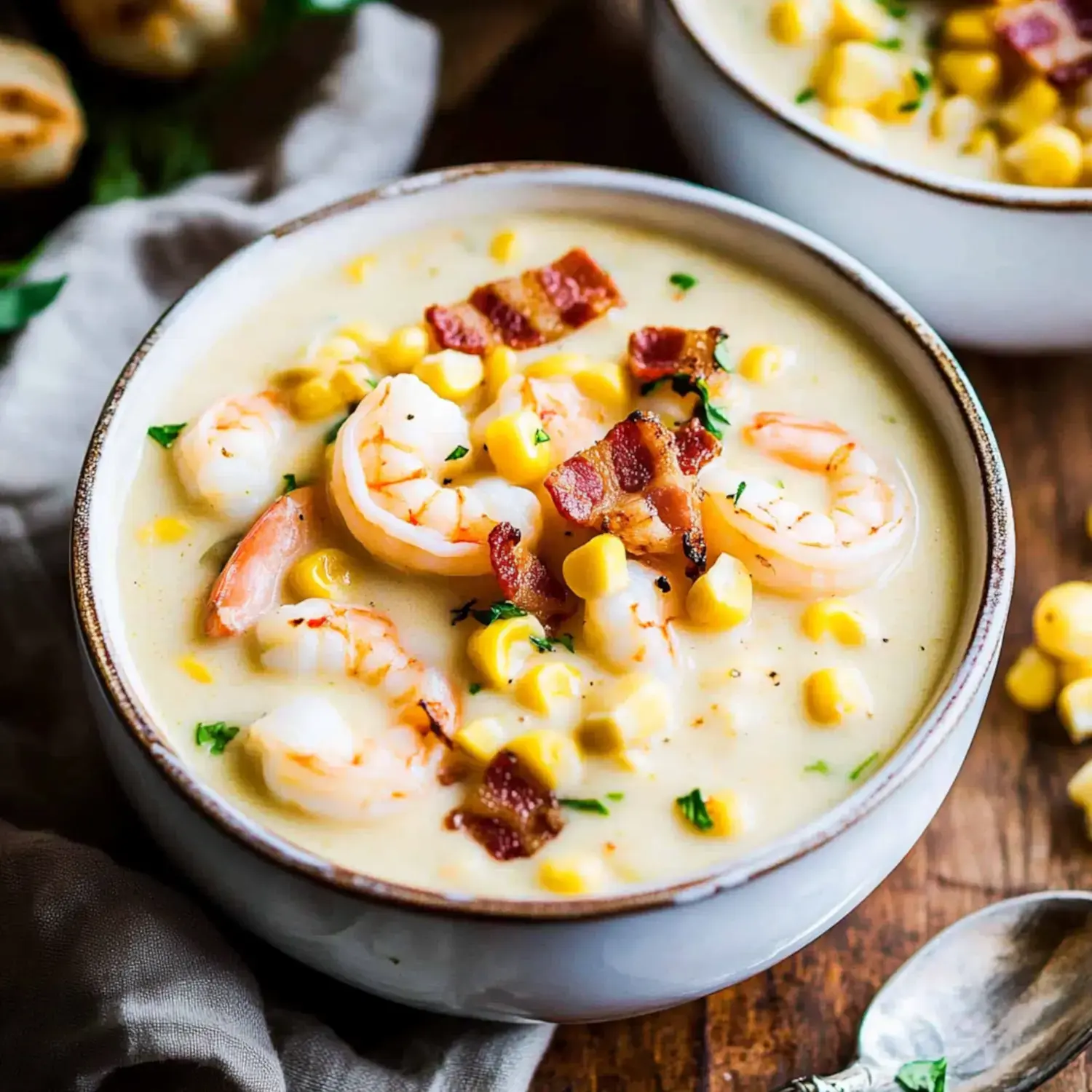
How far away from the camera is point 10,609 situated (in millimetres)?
2697

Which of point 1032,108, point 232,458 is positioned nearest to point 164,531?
point 232,458

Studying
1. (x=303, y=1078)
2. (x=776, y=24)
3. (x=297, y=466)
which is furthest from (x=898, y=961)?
(x=776, y=24)

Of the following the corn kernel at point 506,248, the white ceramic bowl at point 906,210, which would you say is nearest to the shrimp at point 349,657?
the corn kernel at point 506,248

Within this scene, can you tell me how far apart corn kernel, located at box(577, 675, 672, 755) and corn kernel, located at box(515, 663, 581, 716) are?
43 mm

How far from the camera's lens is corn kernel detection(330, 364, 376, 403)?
237cm

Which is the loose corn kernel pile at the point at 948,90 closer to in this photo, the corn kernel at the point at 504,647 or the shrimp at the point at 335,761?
the corn kernel at the point at 504,647

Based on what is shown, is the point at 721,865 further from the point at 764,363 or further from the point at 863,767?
the point at 764,363

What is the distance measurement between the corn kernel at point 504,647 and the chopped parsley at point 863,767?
46cm

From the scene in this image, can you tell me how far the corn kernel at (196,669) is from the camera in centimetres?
210

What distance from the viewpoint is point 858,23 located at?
117 inches

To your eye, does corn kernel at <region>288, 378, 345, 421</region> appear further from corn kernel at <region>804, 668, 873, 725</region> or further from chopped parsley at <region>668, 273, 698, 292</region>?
corn kernel at <region>804, 668, 873, 725</region>

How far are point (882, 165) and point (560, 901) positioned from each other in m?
1.56

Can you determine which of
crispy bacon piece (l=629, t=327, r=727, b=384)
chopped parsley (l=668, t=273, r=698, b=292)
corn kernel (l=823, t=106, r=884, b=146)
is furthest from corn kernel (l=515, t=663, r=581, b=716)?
corn kernel (l=823, t=106, r=884, b=146)

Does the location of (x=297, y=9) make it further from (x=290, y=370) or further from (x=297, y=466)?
(x=297, y=466)
